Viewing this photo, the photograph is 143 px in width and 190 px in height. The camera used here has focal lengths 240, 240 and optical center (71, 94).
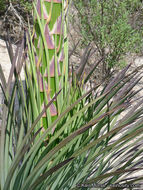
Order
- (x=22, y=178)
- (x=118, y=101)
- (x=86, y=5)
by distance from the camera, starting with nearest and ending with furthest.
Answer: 1. (x=22, y=178)
2. (x=118, y=101)
3. (x=86, y=5)

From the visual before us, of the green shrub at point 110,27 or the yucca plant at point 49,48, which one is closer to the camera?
the yucca plant at point 49,48

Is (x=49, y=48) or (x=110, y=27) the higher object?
(x=49, y=48)

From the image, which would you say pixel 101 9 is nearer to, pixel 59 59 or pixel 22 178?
pixel 59 59

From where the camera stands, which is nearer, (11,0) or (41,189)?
(41,189)

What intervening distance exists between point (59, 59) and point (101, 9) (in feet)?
10.2

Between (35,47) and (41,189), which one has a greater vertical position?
(35,47)

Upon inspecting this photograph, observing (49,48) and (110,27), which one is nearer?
(49,48)

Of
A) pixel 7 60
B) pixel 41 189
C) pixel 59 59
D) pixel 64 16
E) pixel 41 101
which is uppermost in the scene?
pixel 64 16

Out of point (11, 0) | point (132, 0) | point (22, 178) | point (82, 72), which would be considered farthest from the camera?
point (11, 0)

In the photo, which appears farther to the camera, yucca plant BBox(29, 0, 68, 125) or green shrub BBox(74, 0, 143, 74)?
green shrub BBox(74, 0, 143, 74)

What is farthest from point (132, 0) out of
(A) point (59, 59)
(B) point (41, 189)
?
(B) point (41, 189)

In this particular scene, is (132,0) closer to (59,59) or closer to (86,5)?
(86,5)

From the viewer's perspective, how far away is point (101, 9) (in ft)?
12.5

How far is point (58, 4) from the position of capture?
94 centimetres
